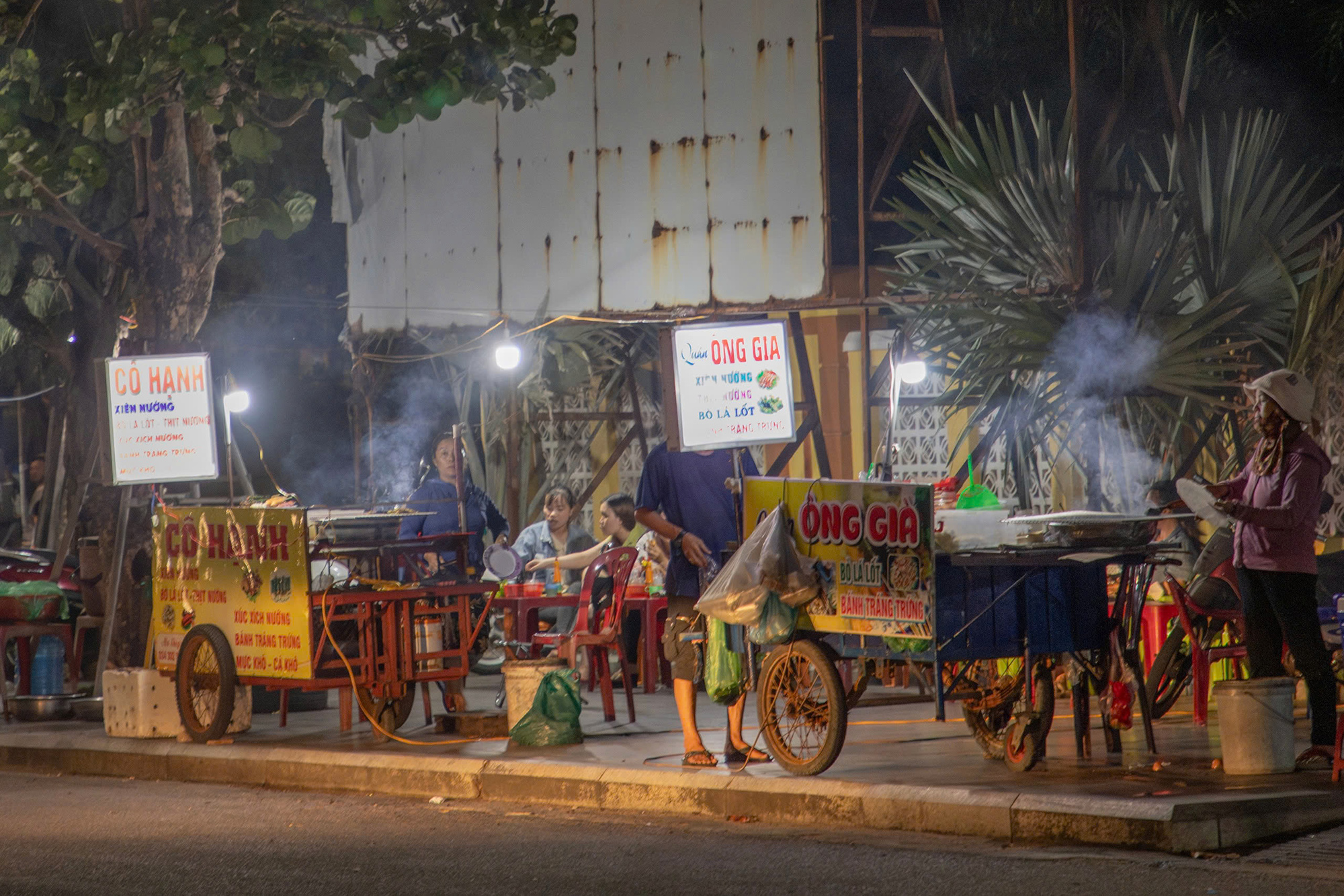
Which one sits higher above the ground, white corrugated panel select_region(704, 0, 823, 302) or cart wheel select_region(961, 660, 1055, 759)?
white corrugated panel select_region(704, 0, 823, 302)

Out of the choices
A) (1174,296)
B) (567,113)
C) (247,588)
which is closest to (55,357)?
(567,113)

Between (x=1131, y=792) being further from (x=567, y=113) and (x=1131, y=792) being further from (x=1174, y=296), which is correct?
(x=567, y=113)

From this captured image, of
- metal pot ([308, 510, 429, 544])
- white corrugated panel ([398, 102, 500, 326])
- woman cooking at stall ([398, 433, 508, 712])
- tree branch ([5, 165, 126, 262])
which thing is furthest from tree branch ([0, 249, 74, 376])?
metal pot ([308, 510, 429, 544])

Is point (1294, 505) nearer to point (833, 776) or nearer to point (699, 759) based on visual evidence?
point (833, 776)

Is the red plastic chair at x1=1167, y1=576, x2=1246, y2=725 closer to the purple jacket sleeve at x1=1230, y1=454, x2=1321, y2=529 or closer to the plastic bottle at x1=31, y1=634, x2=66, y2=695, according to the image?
the purple jacket sleeve at x1=1230, y1=454, x2=1321, y2=529

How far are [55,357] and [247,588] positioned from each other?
38.6ft

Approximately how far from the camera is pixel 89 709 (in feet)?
38.3

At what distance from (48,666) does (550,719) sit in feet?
17.2

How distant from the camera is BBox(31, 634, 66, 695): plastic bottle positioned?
39.9ft

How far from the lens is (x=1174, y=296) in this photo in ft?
41.4

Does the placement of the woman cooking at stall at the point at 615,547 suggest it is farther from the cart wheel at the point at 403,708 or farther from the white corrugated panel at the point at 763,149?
the white corrugated panel at the point at 763,149

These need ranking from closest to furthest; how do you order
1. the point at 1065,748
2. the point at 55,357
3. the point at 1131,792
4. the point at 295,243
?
the point at 1131,792 < the point at 1065,748 < the point at 55,357 < the point at 295,243

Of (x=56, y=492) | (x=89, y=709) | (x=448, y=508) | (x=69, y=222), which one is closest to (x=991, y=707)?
(x=448, y=508)

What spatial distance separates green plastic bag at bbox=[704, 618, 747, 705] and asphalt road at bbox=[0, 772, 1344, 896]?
0.87 metres
